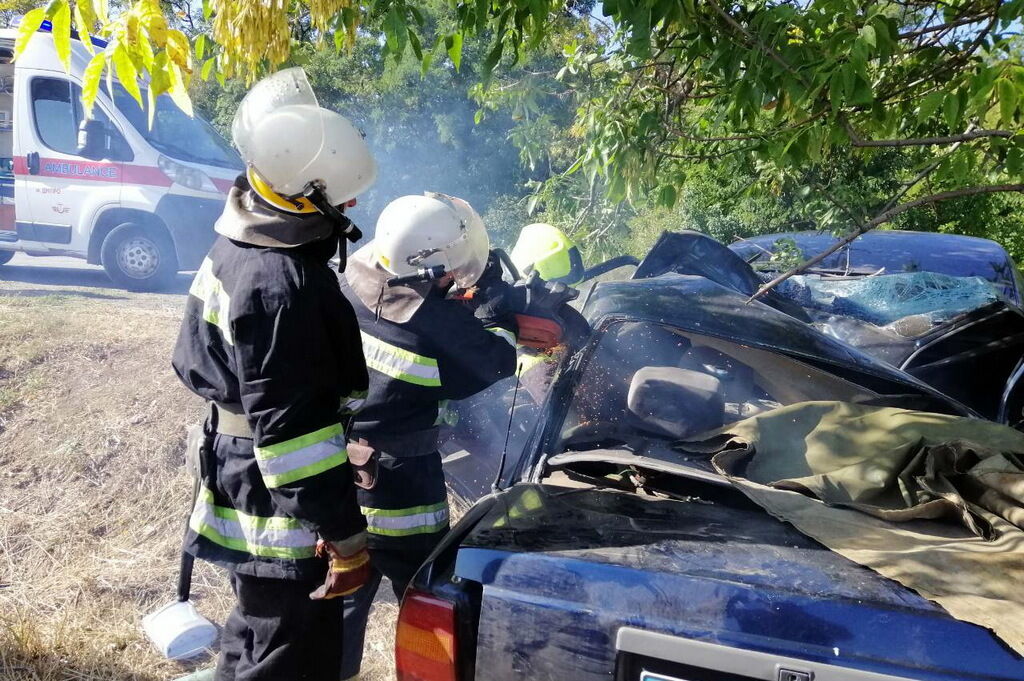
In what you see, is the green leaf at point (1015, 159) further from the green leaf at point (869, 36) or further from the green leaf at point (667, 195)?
the green leaf at point (667, 195)

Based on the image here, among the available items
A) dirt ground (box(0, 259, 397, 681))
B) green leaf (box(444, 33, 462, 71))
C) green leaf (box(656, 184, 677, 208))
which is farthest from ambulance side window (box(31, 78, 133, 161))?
green leaf (box(656, 184, 677, 208))

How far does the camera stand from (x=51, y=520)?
3.39 m

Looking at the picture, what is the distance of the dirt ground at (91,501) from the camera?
2.71 meters

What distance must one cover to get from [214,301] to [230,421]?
326 millimetres

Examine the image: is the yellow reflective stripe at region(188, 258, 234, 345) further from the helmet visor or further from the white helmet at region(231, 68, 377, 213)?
the helmet visor

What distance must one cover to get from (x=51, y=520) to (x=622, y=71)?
3.39m

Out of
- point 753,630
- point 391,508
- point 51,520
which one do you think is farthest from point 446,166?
point 753,630

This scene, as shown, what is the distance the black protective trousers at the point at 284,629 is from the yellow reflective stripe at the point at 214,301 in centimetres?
66

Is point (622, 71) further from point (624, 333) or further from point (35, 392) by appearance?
point (35, 392)

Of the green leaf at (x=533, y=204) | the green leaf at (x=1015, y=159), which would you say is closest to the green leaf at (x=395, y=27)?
the green leaf at (x=533, y=204)

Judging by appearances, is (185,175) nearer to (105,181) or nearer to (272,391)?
(105,181)

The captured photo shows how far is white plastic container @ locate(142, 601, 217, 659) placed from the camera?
2645 millimetres

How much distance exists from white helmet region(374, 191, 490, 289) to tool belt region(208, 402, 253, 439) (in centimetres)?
70

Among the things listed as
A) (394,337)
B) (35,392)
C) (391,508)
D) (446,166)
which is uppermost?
(446,166)
